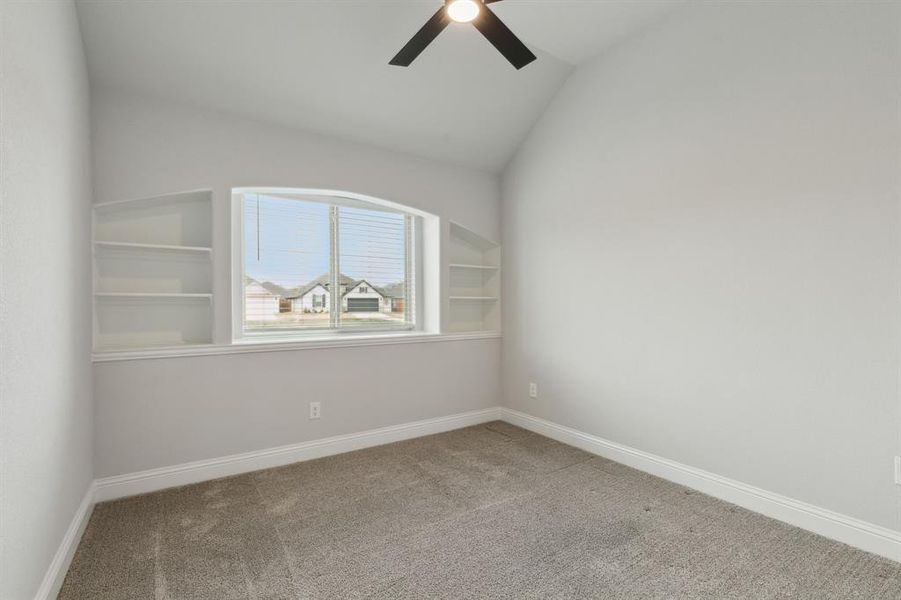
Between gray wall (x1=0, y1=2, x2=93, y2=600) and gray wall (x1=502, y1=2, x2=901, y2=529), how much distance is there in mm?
3050

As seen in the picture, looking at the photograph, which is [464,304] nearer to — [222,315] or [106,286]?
[222,315]

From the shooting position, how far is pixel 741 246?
2486 millimetres

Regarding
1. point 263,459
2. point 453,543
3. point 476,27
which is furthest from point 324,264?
point 453,543

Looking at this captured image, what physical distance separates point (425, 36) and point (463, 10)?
0.23m

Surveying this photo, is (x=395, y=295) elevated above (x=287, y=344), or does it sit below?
above

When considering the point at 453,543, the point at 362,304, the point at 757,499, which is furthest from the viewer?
the point at 362,304

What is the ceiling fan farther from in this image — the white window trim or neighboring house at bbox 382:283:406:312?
neighboring house at bbox 382:283:406:312

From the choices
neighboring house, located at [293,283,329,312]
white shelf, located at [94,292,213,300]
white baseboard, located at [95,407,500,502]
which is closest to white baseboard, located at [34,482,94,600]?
white baseboard, located at [95,407,500,502]

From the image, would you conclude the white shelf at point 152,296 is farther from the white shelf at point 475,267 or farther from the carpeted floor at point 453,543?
the white shelf at point 475,267

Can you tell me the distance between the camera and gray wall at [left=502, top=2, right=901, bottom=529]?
204 centimetres

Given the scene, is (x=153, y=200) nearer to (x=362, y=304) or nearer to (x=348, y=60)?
(x=348, y=60)

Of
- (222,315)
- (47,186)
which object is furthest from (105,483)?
(47,186)

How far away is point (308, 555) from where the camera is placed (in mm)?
2039

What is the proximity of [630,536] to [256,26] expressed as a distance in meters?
3.34
